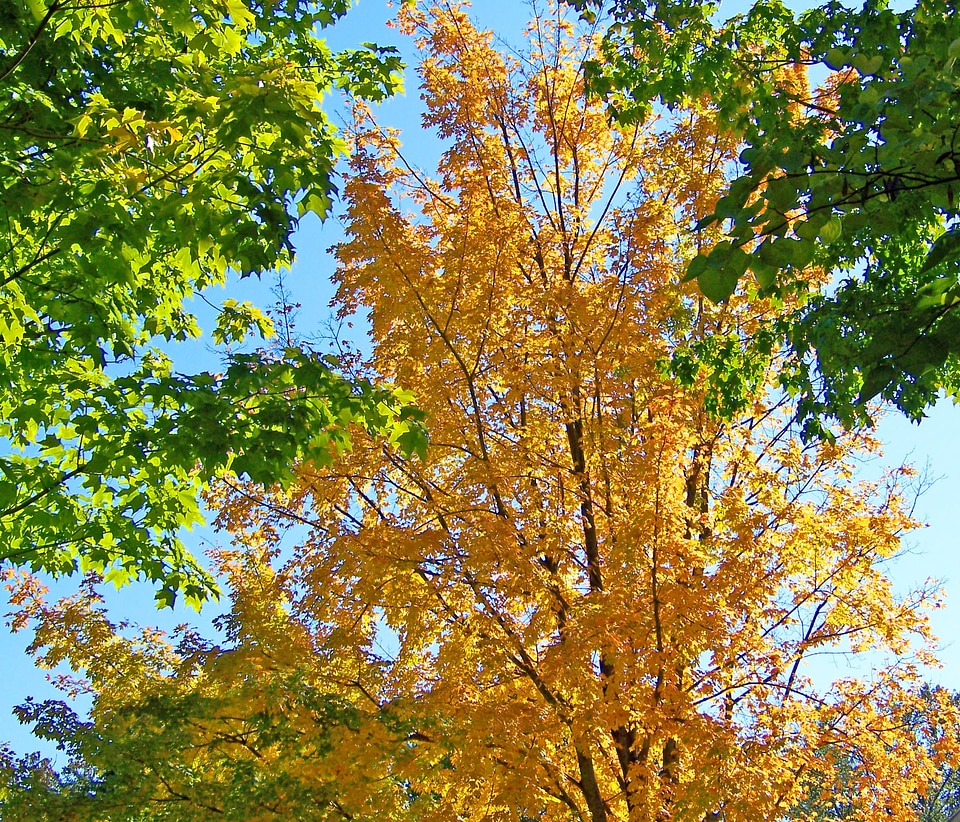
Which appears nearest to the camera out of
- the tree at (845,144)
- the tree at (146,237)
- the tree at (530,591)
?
the tree at (845,144)

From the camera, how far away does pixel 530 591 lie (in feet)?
21.3

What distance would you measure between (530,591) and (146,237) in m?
3.99

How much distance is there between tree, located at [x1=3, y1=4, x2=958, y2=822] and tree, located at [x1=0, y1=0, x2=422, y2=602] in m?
1.59

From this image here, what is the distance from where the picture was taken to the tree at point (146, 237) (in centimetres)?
382

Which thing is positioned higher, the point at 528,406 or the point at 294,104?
the point at 528,406

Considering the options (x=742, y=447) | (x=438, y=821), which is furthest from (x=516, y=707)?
(x=742, y=447)

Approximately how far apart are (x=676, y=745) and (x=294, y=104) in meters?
5.94

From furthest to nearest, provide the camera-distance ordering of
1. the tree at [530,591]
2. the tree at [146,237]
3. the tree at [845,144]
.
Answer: the tree at [530,591] → the tree at [146,237] → the tree at [845,144]

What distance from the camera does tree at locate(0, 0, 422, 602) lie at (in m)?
3.82

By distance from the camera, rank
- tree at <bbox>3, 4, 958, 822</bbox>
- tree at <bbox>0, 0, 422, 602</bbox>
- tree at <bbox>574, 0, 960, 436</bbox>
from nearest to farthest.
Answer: tree at <bbox>574, 0, 960, 436</bbox> < tree at <bbox>0, 0, 422, 602</bbox> < tree at <bbox>3, 4, 958, 822</bbox>

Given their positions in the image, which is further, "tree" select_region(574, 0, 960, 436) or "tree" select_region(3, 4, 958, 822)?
"tree" select_region(3, 4, 958, 822)

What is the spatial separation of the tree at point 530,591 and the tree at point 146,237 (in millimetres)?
1592

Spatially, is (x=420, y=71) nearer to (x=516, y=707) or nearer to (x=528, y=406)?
(x=528, y=406)

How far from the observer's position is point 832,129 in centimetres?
514
